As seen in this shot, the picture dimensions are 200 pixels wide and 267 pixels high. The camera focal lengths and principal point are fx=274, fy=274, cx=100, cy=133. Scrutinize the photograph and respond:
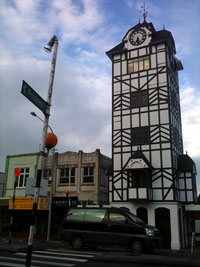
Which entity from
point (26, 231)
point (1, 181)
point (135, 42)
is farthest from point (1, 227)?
point (135, 42)

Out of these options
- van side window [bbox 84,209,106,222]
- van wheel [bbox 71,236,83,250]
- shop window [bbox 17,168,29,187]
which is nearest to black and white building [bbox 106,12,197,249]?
van side window [bbox 84,209,106,222]

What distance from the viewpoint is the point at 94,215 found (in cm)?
1588

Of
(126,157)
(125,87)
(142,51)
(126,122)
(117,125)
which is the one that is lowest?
(126,157)

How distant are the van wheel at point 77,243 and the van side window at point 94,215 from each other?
1.09 meters

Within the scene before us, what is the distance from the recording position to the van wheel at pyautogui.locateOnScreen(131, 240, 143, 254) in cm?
1420

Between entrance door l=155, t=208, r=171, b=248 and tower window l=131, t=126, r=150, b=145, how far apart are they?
6.46 meters

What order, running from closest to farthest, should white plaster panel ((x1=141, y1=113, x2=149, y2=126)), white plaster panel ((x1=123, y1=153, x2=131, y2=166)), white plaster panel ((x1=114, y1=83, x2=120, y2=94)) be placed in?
white plaster panel ((x1=123, y1=153, x2=131, y2=166))
white plaster panel ((x1=141, y1=113, x2=149, y2=126))
white plaster panel ((x1=114, y1=83, x2=120, y2=94))

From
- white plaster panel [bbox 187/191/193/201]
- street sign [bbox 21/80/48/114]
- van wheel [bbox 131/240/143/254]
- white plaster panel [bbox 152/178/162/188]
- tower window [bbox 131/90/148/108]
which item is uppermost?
tower window [bbox 131/90/148/108]

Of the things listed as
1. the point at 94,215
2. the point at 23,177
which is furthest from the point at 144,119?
the point at 23,177

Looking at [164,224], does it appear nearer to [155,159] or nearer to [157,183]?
[157,183]

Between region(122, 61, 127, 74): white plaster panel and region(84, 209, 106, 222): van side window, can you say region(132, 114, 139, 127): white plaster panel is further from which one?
region(84, 209, 106, 222): van side window

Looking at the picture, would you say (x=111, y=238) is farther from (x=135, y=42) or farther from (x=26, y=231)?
(x=135, y=42)

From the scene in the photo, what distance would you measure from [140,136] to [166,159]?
3458mm

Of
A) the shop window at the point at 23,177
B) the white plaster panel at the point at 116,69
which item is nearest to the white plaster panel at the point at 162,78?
the white plaster panel at the point at 116,69
